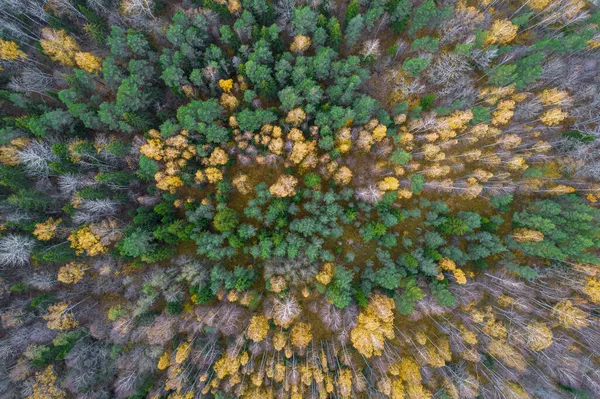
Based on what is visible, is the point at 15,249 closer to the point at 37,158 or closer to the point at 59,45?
the point at 37,158

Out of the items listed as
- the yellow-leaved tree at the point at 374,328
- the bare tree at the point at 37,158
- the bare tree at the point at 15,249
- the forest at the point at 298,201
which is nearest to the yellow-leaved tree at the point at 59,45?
the forest at the point at 298,201

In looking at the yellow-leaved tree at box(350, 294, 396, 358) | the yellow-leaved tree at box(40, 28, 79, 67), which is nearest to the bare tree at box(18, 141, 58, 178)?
the yellow-leaved tree at box(40, 28, 79, 67)

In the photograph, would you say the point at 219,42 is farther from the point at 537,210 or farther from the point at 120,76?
the point at 537,210

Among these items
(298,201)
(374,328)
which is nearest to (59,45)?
(298,201)

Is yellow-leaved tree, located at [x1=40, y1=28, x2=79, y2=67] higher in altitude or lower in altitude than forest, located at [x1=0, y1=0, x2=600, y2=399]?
higher

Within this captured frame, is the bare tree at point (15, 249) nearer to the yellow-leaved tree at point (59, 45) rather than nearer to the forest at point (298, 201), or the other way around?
the forest at point (298, 201)

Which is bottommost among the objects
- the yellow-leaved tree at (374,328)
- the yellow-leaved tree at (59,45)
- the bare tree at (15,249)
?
the yellow-leaved tree at (374,328)

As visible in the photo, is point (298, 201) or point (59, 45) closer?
point (59, 45)

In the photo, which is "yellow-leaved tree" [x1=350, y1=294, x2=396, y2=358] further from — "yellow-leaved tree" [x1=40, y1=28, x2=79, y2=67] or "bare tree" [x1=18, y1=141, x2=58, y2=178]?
"yellow-leaved tree" [x1=40, y1=28, x2=79, y2=67]

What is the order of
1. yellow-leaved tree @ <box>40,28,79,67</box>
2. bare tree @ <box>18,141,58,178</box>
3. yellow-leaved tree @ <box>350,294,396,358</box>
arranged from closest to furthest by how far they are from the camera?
yellow-leaved tree @ <box>350,294,396,358</box>, bare tree @ <box>18,141,58,178</box>, yellow-leaved tree @ <box>40,28,79,67</box>
